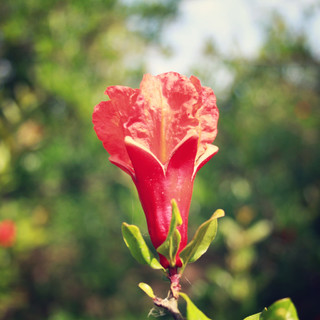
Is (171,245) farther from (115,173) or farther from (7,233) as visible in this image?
(115,173)

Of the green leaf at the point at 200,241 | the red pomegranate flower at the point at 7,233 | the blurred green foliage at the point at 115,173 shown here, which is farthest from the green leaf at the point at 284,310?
the red pomegranate flower at the point at 7,233

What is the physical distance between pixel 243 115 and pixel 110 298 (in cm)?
207

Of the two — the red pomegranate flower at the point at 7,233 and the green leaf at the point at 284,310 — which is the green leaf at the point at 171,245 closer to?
the green leaf at the point at 284,310

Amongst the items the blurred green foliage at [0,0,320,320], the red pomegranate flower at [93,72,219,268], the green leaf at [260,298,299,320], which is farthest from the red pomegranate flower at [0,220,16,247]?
the green leaf at [260,298,299,320]

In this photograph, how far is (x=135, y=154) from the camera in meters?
0.42

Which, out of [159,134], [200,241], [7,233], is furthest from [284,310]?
[7,233]

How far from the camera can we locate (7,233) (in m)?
2.23

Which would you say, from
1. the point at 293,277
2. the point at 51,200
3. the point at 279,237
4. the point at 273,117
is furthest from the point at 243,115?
the point at 51,200

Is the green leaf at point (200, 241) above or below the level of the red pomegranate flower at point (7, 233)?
above

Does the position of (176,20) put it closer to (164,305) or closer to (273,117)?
(273,117)

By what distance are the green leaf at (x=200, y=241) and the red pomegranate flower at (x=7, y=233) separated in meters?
2.06

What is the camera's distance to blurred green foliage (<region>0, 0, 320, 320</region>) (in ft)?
6.90

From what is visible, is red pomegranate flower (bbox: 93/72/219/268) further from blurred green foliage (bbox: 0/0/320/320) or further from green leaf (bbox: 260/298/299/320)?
blurred green foliage (bbox: 0/0/320/320)

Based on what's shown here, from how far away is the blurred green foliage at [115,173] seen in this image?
210 cm
